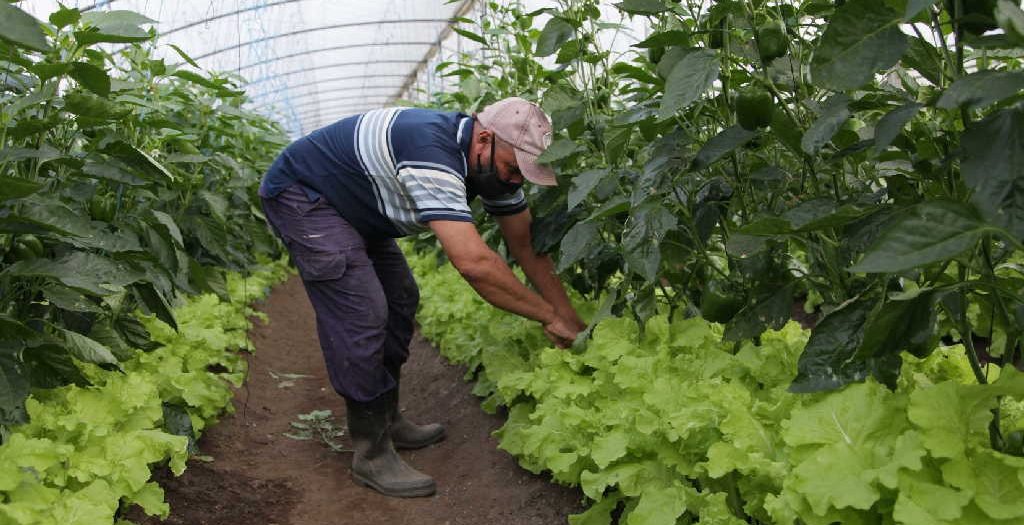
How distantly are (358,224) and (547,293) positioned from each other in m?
0.75

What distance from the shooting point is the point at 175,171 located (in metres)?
3.68

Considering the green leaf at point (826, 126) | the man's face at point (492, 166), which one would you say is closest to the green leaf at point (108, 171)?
the man's face at point (492, 166)

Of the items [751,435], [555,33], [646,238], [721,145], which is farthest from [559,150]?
[751,435]

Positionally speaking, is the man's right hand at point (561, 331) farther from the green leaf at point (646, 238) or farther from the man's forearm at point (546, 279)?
the green leaf at point (646, 238)

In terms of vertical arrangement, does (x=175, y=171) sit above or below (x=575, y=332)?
above

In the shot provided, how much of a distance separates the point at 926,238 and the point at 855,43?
357 mm

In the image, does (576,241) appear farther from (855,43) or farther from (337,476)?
(337,476)

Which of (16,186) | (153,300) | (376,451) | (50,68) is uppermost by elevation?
(50,68)

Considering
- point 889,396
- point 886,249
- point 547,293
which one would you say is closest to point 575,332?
point 547,293

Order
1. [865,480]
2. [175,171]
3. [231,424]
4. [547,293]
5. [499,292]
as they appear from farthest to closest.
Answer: [231,424], [175,171], [547,293], [499,292], [865,480]

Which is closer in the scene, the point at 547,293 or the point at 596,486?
the point at 596,486

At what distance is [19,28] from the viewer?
1.14 metres

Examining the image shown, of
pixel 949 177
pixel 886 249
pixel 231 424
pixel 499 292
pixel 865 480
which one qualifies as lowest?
pixel 231 424

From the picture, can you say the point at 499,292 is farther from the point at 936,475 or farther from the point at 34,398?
the point at 936,475
